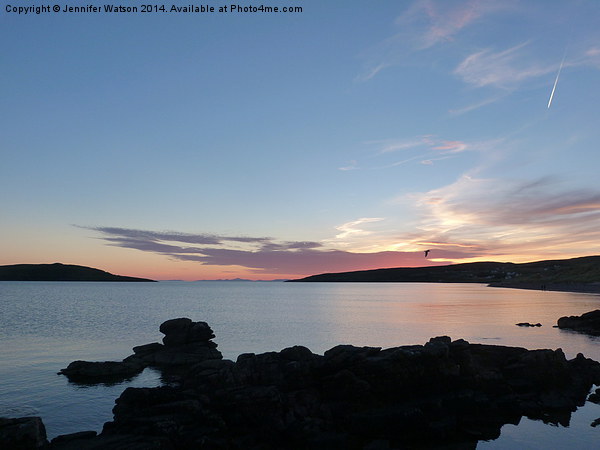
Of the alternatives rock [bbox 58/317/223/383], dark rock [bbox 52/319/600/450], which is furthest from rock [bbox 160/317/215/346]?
dark rock [bbox 52/319/600/450]

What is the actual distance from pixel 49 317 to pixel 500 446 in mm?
109377

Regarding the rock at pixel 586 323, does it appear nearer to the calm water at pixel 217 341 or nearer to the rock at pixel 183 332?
the calm water at pixel 217 341

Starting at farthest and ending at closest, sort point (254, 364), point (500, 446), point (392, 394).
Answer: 1. point (254, 364)
2. point (392, 394)
3. point (500, 446)

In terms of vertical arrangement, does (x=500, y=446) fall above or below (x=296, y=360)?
below

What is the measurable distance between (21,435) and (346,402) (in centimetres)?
2017

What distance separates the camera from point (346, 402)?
31.5 m

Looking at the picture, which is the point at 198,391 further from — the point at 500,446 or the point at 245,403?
the point at 500,446

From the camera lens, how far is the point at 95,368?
46.2 meters

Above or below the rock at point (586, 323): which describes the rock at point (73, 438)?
above

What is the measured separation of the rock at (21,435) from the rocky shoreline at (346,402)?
6 cm

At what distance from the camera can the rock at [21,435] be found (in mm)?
22484

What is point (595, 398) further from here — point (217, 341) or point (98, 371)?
point (217, 341)

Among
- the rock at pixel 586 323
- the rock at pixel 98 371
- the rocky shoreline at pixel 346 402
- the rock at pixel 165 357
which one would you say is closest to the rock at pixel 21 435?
the rocky shoreline at pixel 346 402

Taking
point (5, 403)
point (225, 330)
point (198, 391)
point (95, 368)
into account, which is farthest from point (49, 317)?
point (198, 391)
